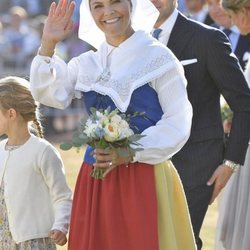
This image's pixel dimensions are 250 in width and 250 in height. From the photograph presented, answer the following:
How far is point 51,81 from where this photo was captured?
16.4 ft

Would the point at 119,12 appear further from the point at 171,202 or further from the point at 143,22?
the point at 171,202

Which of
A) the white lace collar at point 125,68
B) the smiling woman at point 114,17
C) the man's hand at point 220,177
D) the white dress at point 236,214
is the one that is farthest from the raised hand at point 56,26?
the white dress at point 236,214

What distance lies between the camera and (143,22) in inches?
205

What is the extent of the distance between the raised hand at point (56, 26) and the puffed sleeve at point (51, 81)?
2.5 inches

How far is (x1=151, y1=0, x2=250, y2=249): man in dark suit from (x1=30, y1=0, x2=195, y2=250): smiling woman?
0.70 meters

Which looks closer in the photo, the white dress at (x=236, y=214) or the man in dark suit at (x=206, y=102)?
the man in dark suit at (x=206, y=102)

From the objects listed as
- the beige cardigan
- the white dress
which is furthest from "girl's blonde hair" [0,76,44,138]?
the white dress

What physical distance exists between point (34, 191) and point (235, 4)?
1.94m

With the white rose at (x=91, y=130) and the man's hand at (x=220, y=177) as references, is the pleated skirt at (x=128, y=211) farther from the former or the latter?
the man's hand at (x=220, y=177)

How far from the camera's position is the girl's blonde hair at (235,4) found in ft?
20.9

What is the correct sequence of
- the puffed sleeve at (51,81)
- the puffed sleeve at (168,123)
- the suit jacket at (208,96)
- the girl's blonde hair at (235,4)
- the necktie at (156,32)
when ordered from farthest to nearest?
the girl's blonde hair at (235,4) < the necktie at (156,32) < the suit jacket at (208,96) < the puffed sleeve at (51,81) < the puffed sleeve at (168,123)

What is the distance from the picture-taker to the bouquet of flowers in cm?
469

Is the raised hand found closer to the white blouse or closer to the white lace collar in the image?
the white blouse

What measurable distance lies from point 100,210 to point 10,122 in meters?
0.95
